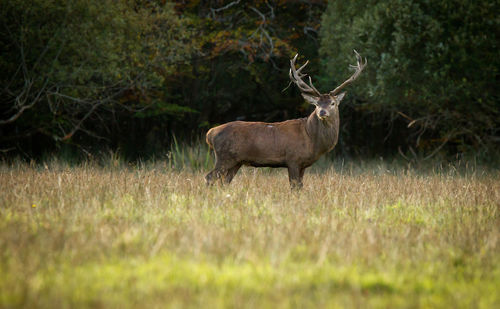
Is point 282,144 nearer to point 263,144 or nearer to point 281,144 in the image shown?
point 281,144

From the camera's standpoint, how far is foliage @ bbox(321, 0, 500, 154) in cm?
1210

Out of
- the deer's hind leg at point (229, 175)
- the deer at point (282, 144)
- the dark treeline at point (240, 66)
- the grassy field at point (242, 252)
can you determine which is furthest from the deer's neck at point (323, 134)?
the dark treeline at point (240, 66)

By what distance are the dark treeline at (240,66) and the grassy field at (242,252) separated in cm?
670

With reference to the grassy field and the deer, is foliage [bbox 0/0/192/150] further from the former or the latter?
the grassy field

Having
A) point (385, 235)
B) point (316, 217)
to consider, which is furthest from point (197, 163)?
point (385, 235)

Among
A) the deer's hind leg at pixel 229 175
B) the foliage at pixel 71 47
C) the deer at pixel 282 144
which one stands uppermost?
the foliage at pixel 71 47

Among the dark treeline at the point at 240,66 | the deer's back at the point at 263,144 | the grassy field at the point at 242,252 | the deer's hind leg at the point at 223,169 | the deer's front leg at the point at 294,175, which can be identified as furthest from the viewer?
the dark treeline at the point at 240,66

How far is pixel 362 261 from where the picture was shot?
3875 millimetres

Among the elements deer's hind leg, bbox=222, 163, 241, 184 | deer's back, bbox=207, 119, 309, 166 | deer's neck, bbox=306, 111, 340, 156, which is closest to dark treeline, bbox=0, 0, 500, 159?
deer's hind leg, bbox=222, 163, 241, 184

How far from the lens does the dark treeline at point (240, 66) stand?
1245 centimetres

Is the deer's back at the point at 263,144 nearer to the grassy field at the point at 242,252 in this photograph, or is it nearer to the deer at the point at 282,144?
the deer at the point at 282,144

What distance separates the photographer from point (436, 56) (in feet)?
41.4

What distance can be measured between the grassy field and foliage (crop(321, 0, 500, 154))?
6430 mm

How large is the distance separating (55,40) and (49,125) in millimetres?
3733
